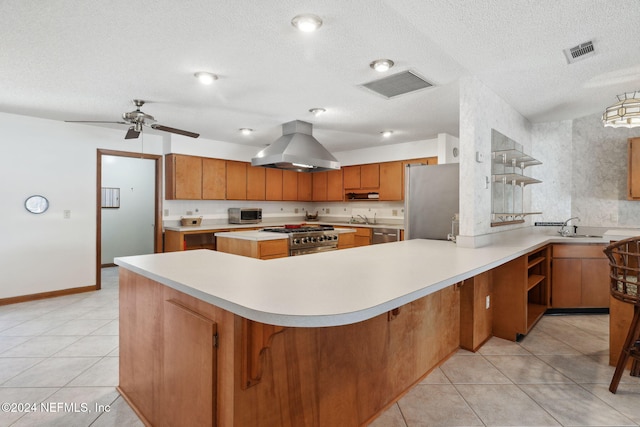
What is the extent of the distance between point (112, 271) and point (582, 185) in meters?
7.72

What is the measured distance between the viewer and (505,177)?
3.42m

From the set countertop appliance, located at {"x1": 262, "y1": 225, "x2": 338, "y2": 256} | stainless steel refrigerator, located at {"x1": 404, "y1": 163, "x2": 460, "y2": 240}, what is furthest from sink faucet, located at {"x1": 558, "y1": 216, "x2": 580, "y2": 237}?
countertop appliance, located at {"x1": 262, "y1": 225, "x2": 338, "y2": 256}

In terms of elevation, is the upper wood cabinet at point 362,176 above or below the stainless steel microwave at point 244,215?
above

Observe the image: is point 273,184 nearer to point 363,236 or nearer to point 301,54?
point 363,236

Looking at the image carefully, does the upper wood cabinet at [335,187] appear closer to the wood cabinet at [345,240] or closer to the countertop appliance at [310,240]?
the wood cabinet at [345,240]

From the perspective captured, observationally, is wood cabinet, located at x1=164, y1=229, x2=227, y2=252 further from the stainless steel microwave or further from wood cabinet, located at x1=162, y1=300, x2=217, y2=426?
wood cabinet, located at x1=162, y1=300, x2=217, y2=426

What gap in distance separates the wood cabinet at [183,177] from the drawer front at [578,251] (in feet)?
16.9

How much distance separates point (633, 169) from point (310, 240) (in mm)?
3979

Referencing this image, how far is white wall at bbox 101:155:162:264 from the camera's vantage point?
21.5 ft

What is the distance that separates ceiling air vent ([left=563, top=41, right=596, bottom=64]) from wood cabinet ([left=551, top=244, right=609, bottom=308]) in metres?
2.04

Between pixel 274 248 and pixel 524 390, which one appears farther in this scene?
pixel 274 248

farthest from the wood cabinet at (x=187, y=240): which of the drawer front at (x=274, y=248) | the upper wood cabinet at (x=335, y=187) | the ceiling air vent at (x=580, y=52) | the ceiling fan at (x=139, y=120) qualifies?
the ceiling air vent at (x=580, y=52)

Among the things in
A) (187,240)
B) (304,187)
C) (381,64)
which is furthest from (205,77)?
(304,187)

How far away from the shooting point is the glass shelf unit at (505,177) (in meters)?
3.34
